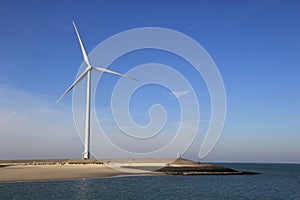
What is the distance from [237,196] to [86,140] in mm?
62272

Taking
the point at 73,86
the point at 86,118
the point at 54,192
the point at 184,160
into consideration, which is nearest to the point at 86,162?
the point at 86,118

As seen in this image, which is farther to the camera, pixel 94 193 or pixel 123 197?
pixel 94 193

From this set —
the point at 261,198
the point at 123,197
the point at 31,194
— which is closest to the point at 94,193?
the point at 123,197

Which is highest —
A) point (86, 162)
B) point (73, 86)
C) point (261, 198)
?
point (73, 86)

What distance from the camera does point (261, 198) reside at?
158 ft

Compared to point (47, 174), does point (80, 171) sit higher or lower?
higher

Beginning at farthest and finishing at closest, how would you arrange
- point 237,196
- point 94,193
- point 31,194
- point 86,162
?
point 86,162, point 237,196, point 94,193, point 31,194

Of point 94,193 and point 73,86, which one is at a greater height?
point 73,86

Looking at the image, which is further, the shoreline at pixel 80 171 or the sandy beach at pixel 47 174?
the shoreline at pixel 80 171

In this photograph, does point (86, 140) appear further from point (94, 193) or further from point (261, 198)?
point (261, 198)

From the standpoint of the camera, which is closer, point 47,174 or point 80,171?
point 47,174

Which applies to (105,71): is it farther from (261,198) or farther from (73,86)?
(261,198)

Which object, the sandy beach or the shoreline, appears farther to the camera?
the shoreline

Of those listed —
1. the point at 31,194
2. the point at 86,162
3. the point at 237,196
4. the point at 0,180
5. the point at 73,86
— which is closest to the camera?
the point at 31,194
